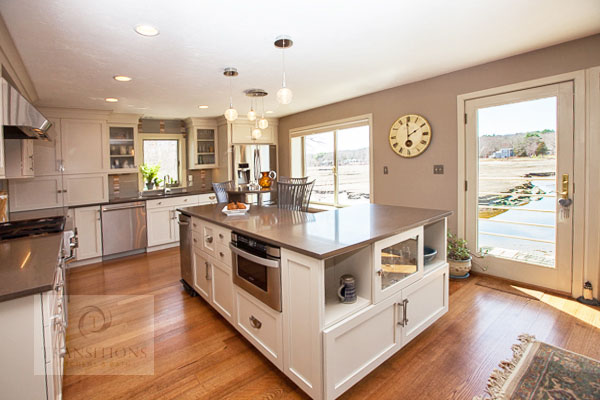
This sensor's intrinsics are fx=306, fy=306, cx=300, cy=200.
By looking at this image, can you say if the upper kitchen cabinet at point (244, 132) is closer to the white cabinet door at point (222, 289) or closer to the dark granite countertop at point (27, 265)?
the white cabinet door at point (222, 289)

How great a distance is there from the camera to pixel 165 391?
180cm

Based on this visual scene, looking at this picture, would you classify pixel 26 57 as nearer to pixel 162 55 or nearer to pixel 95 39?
pixel 95 39

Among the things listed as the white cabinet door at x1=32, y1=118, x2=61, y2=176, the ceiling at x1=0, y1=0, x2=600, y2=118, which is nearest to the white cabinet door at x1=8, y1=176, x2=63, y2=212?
the white cabinet door at x1=32, y1=118, x2=61, y2=176

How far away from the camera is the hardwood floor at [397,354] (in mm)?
1784

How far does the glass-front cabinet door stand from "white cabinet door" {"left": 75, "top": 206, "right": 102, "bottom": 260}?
4406 mm

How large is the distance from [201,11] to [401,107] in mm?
2855

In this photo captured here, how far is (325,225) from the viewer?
210 centimetres

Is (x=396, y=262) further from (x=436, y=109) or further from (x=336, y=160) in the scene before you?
(x=336, y=160)

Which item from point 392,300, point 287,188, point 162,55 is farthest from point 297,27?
point 392,300

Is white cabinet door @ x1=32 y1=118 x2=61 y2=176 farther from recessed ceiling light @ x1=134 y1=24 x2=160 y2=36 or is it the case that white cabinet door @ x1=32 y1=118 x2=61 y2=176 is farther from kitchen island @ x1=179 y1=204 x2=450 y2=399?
kitchen island @ x1=179 y1=204 x2=450 y2=399

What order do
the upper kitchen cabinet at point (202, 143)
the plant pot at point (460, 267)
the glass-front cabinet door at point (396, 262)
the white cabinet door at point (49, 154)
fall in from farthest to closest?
the upper kitchen cabinet at point (202, 143), the white cabinet door at point (49, 154), the plant pot at point (460, 267), the glass-front cabinet door at point (396, 262)

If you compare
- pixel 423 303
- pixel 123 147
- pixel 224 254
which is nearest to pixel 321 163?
pixel 123 147

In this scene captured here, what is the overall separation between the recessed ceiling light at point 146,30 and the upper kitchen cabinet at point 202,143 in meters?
3.61

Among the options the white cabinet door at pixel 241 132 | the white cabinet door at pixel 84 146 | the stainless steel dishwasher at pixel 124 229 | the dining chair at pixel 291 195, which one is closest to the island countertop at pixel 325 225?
the dining chair at pixel 291 195
